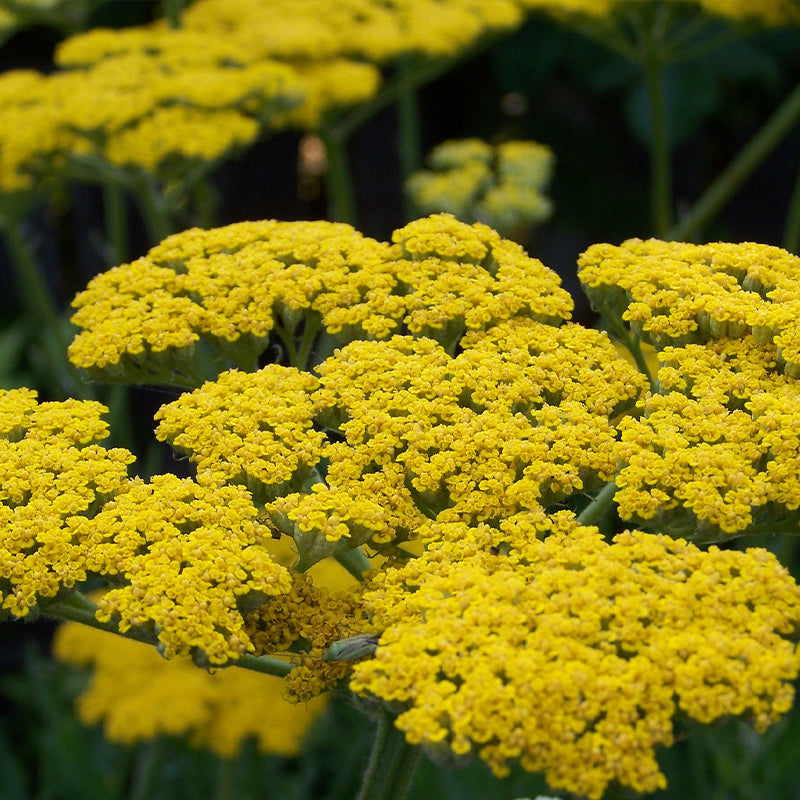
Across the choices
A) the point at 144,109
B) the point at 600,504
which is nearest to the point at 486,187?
the point at 144,109

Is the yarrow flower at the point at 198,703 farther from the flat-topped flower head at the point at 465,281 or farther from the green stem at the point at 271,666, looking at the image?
the green stem at the point at 271,666

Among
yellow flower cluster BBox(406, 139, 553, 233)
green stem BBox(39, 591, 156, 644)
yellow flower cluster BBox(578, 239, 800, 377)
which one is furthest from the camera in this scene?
yellow flower cluster BBox(406, 139, 553, 233)

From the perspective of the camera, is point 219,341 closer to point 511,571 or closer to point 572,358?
point 572,358

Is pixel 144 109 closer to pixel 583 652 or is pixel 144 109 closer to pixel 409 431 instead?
pixel 409 431

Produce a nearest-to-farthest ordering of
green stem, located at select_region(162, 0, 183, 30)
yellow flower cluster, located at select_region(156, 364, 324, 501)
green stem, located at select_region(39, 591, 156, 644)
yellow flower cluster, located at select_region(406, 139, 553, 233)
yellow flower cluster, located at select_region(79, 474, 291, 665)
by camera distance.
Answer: yellow flower cluster, located at select_region(79, 474, 291, 665), green stem, located at select_region(39, 591, 156, 644), yellow flower cluster, located at select_region(156, 364, 324, 501), yellow flower cluster, located at select_region(406, 139, 553, 233), green stem, located at select_region(162, 0, 183, 30)

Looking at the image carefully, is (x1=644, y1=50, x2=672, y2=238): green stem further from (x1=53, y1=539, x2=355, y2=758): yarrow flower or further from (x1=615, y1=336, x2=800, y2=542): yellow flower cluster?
(x1=615, y1=336, x2=800, y2=542): yellow flower cluster

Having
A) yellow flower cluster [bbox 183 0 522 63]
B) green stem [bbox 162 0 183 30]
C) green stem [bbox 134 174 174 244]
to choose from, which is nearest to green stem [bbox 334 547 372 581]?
green stem [bbox 134 174 174 244]

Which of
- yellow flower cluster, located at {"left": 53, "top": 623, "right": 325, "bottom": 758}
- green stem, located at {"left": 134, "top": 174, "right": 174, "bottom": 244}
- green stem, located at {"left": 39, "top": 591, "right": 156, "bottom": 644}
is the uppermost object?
green stem, located at {"left": 134, "top": 174, "right": 174, "bottom": 244}
